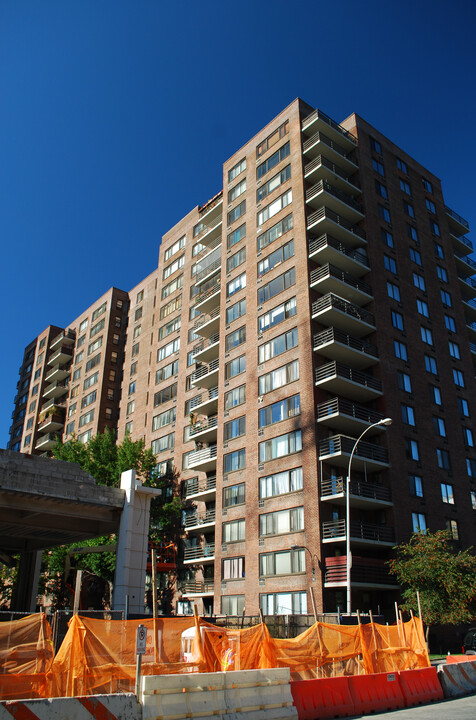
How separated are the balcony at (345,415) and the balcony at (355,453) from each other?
1178 mm

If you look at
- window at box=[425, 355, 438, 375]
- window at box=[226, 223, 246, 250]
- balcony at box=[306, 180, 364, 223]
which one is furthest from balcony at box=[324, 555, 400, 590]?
window at box=[226, 223, 246, 250]

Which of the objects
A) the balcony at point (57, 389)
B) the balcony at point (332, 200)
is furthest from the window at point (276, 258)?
the balcony at point (57, 389)

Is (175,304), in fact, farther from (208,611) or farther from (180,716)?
(180,716)

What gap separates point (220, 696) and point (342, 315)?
30.4 m

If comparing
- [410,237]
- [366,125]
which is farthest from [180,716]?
[366,125]

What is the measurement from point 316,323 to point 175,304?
25373 millimetres

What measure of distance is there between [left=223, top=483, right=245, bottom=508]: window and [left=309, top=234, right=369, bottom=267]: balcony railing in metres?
17.7

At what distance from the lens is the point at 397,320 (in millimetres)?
44531

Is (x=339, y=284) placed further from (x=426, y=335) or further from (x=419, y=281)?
(x=419, y=281)

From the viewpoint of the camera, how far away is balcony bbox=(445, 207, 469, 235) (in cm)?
5707

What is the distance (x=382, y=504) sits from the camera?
119 ft

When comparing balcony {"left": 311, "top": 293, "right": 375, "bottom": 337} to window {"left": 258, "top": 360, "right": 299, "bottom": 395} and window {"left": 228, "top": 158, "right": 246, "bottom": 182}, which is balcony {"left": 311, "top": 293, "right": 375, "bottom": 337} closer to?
window {"left": 258, "top": 360, "right": 299, "bottom": 395}

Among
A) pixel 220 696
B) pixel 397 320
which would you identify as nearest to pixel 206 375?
pixel 397 320

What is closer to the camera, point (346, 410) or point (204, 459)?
point (346, 410)
